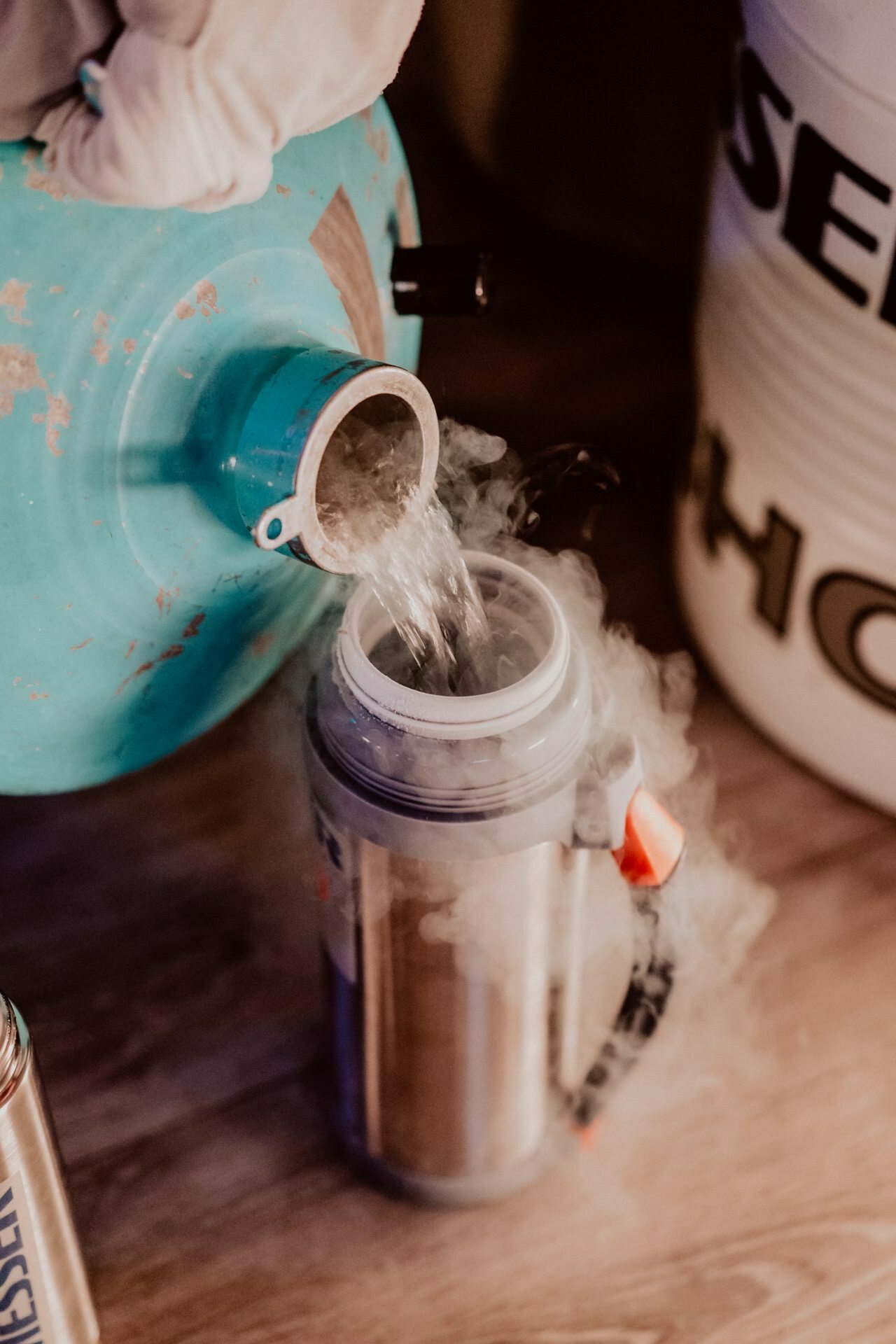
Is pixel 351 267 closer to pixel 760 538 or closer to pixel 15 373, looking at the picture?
pixel 15 373

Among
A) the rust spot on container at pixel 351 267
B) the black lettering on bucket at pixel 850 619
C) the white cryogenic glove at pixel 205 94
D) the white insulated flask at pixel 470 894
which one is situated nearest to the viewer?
the white cryogenic glove at pixel 205 94

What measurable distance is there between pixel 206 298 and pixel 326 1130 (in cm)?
61

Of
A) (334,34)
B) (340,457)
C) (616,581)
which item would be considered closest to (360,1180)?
(340,457)

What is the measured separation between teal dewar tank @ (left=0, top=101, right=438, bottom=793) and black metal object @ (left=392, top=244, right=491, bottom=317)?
0.01m

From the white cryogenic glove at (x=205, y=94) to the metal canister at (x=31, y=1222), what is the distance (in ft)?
1.46

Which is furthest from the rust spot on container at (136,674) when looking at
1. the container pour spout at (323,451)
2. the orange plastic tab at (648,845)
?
the orange plastic tab at (648,845)

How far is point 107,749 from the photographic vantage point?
2.72 ft

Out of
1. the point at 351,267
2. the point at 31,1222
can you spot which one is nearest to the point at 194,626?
the point at 351,267

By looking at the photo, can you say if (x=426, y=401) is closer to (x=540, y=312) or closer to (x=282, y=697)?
(x=282, y=697)

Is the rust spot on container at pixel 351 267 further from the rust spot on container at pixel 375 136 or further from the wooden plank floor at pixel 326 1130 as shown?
the wooden plank floor at pixel 326 1130

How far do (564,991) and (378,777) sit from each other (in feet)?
0.86

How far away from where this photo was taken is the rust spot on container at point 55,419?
Result: 0.68 m

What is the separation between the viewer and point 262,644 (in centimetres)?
89

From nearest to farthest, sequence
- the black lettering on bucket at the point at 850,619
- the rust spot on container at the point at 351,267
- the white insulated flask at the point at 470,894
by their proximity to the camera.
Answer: the white insulated flask at the point at 470,894 → the rust spot on container at the point at 351,267 → the black lettering on bucket at the point at 850,619
